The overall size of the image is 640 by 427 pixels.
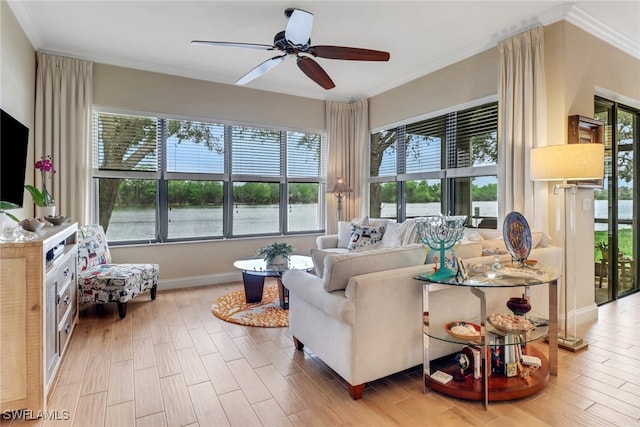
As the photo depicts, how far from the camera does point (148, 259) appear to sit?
14.8ft

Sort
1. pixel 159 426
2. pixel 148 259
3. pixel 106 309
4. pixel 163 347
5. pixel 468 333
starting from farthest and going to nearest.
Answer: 1. pixel 148 259
2. pixel 106 309
3. pixel 163 347
4. pixel 468 333
5. pixel 159 426

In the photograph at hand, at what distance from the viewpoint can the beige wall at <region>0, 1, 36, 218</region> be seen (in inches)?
111

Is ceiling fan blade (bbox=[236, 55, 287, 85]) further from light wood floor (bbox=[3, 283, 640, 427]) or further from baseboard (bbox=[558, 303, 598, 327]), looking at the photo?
baseboard (bbox=[558, 303, 598, 327])

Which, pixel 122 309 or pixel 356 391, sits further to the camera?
pixel 122 309

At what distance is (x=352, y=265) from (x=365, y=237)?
2.56 m

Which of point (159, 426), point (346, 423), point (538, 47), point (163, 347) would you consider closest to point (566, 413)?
point (346, 423)

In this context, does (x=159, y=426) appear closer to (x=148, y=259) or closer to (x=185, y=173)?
(x=148, y=259)

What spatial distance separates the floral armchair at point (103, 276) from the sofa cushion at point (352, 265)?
2361 millimetres

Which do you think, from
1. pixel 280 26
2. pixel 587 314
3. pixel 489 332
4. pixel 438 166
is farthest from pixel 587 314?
pixel 280 26

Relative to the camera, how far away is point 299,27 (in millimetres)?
2723

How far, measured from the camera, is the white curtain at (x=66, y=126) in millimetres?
3850

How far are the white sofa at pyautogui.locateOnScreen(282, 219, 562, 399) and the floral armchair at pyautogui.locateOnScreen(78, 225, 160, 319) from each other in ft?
6.76

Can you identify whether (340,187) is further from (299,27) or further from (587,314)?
(587,314)

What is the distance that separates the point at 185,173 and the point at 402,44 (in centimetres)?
323
